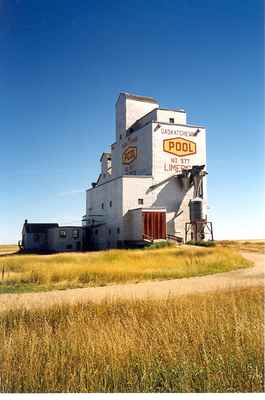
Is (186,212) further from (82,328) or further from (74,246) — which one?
(82,328)

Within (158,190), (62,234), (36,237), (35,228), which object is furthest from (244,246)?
(35,228)

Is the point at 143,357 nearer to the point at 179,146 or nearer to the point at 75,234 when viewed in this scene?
the point at 179,146

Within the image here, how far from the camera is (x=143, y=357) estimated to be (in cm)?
541

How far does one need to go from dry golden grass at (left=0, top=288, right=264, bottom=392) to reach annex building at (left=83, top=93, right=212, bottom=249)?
2996cm

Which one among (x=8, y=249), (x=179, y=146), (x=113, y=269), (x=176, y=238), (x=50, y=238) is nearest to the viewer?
(x=113, y=269)

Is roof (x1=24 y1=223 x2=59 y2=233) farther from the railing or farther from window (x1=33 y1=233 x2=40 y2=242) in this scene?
the railing

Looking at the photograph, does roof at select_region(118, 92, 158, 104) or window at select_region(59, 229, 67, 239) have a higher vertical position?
roof at select_region(118, 92, 158, 104)

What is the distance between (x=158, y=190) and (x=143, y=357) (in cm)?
3520

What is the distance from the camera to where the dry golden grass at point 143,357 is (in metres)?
4.77

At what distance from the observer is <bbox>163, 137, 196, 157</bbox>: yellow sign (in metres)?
41.0

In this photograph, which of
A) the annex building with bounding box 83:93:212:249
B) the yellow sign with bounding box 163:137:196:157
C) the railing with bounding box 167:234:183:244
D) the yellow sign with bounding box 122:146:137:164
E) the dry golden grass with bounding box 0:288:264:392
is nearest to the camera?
the dry golden grass with bounding box 0:288:264:392

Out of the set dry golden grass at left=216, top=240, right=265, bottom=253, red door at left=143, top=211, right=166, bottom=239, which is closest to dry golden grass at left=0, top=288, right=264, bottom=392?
red door at left=143, top=211, right=166, bottom=239

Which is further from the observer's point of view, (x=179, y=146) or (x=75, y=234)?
(x=75, y=234)

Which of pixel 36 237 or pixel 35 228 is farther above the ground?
Answer: pixel 35 228
